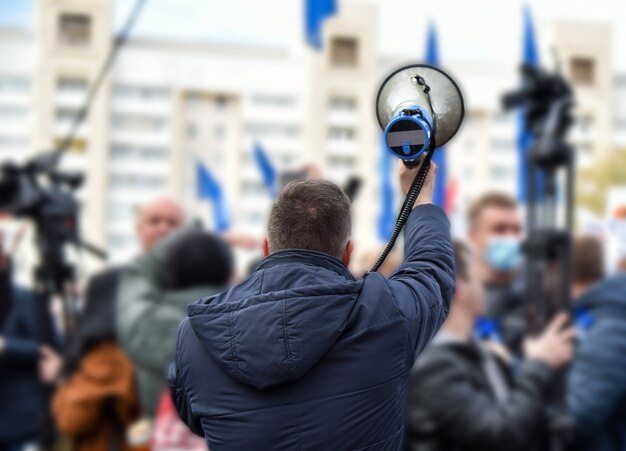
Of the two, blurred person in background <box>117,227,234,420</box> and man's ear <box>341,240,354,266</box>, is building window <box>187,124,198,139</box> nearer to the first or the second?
blurred person in background <box>117,227,234,420</box>

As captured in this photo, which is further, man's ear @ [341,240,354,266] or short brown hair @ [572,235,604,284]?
short brown hair @ [572,235,604,284]

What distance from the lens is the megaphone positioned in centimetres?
210

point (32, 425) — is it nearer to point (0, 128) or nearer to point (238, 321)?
point (238, 321)

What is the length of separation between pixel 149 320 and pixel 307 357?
2239 mm

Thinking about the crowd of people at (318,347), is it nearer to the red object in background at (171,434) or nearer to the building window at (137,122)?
the red object in background at (171,434)

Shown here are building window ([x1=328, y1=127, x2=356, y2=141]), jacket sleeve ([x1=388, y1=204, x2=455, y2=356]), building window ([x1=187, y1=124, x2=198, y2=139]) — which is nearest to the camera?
jacket sleeve ([x1=388, y1=204, x2=455, y2=356])

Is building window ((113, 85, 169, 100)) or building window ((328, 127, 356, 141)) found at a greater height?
building window ((113, 85, 169, 100))

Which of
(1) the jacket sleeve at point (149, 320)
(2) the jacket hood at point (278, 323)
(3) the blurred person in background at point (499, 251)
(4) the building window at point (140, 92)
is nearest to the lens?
(2) the jacket hood at point (278, 323)

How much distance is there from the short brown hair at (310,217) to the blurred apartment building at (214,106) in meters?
55.7

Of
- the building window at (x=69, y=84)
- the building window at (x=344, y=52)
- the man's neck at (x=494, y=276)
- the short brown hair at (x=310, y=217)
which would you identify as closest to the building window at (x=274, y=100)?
the building window at (x=344, y=52)

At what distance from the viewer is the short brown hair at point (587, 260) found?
491cm

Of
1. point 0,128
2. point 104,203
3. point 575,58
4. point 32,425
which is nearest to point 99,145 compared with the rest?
point 104,203

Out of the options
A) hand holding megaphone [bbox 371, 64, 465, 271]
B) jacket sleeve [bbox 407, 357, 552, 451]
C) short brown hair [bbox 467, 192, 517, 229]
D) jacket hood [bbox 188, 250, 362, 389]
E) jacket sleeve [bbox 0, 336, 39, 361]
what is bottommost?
jacket sleeve [bbox 0, 336, 39, 361]

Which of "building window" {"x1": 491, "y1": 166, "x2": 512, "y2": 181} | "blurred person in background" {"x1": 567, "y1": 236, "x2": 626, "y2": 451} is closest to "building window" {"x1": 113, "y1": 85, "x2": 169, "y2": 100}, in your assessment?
"building window" {"x1": 491, "y1": 166, "x2": 512, "y2": 181}
